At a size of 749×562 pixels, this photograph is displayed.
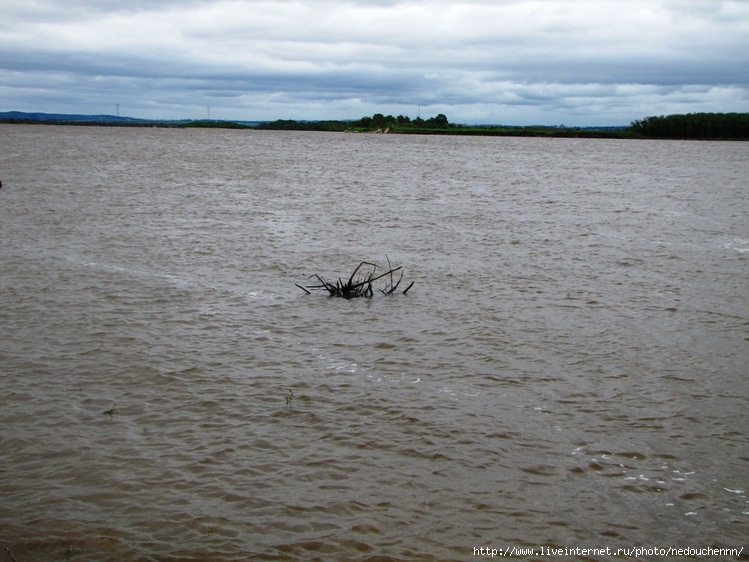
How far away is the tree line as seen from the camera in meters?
150

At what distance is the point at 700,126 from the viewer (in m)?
153

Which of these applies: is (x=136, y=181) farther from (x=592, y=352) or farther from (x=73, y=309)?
(x=592, y=352)

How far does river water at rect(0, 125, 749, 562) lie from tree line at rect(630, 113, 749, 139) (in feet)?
487

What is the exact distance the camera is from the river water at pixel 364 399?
6.18 m

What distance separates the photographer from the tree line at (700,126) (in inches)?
5896

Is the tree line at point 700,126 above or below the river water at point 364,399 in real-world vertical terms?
above

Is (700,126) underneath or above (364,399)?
above

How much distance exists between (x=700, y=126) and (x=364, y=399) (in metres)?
165

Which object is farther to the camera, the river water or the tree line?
the tree line

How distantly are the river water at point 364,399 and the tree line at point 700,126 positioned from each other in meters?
149

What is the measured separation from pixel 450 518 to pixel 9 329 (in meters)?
8.64

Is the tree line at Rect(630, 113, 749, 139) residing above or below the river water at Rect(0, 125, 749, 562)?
above

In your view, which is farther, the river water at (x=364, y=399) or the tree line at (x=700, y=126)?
the tree line at (x=700, y=126)

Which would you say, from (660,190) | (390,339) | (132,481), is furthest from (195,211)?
(660,190)
